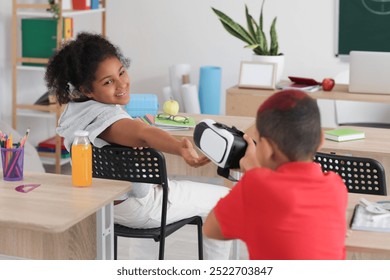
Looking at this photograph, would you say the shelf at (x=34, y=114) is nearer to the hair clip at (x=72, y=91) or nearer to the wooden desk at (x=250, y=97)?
the wooden desk at (x=250, y=97)

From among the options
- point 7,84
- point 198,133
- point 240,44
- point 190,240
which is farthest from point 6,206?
point 240,44

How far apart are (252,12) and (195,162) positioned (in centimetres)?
393

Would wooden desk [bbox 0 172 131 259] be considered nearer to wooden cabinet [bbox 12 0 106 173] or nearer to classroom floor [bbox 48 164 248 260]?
classroom floor [bbox 48 164 248 260]

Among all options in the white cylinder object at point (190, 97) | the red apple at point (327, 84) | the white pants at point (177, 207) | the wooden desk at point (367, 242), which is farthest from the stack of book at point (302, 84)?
the wooden desk at point (367, 242)

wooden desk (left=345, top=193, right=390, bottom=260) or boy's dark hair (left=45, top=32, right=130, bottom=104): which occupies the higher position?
boy's dark hair (left=45, top=32, right=130, bottom=104)

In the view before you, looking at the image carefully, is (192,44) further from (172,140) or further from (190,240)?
(172,140)

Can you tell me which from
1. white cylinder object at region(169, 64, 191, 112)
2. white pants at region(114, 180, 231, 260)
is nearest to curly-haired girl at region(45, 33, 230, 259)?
white pants at region(114, 180, 231, 260)

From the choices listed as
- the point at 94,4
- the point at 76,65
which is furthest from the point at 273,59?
the point at 76,65

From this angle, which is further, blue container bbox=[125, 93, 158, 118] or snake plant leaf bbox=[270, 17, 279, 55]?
snake plant leaf bbox=[270, 17, 279, 55]

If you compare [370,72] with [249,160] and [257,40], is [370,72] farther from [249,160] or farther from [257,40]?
[249,160]

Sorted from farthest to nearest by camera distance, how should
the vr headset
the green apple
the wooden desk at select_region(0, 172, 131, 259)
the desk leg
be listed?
the green apple < the desk leg < the wooden desk at select_region(0, 172, 131, 259) < the vr headset

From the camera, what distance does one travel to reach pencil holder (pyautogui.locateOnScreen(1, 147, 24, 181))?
2537mm

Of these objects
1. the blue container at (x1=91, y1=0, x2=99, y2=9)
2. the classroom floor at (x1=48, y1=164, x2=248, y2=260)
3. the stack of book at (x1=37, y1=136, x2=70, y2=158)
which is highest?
the blue container at (x1=91, y1=0, x2=99, y2=9)

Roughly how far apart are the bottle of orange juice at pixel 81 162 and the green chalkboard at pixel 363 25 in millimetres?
3996
